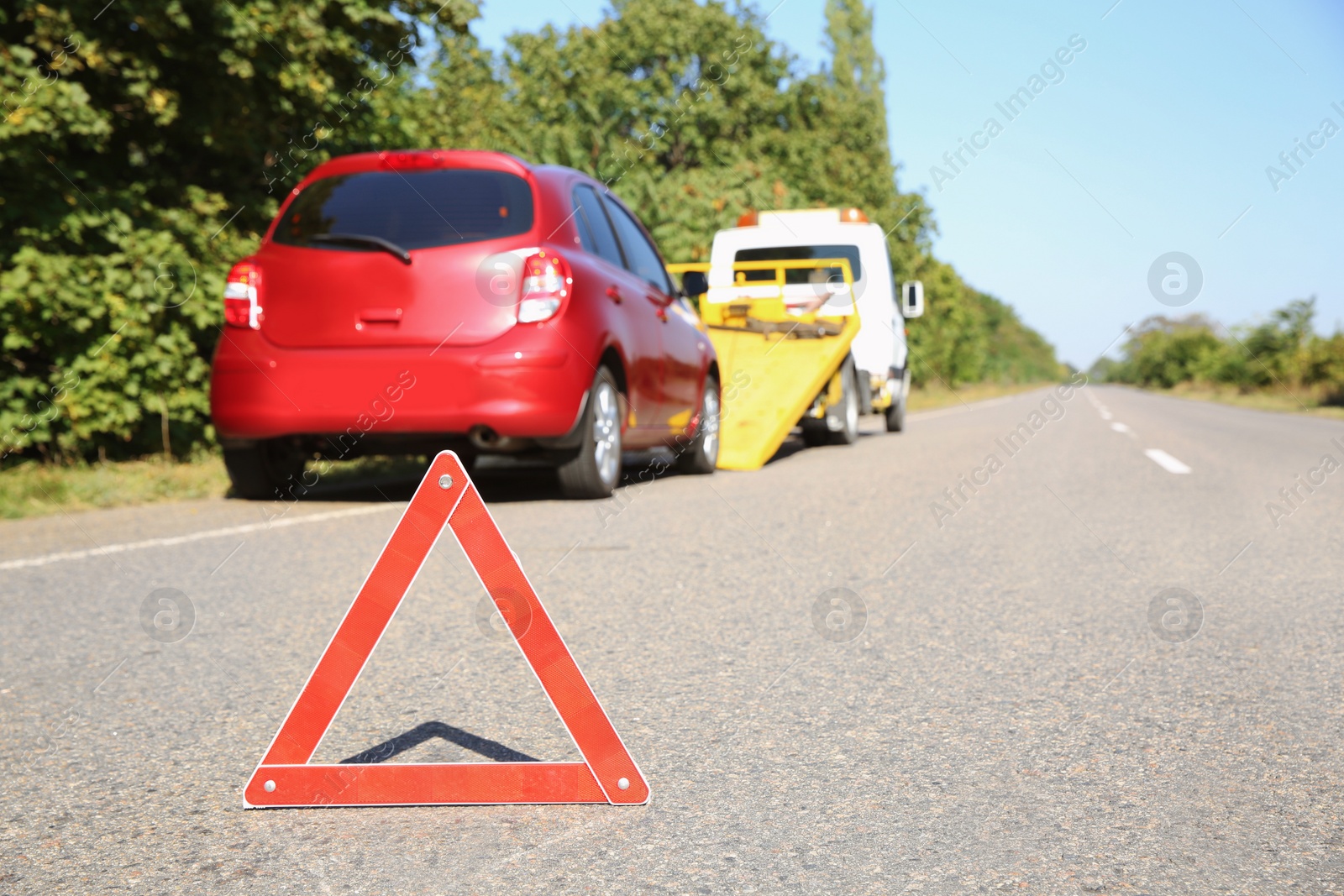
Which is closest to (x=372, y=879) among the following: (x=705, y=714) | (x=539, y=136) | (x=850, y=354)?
(x=705, y=714)

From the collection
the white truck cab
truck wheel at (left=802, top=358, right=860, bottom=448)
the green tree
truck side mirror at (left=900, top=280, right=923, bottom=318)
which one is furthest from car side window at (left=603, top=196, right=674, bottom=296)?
truck side mirror at (left=900, top=280, right=923, bottom=318)

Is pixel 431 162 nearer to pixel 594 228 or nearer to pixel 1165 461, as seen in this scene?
pixel 594 228

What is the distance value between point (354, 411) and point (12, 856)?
4475mm

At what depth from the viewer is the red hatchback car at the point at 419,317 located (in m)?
6.62

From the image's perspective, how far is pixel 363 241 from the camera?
6.70m

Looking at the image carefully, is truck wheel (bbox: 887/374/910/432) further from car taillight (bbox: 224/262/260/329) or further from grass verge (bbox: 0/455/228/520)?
car taillight (bbox: 224/262/260/329)

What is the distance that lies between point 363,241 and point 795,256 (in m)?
8.28

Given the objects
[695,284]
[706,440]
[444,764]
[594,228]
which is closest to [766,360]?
[706,440]

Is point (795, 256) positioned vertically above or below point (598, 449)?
above

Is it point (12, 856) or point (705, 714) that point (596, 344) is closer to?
point (705, 714)

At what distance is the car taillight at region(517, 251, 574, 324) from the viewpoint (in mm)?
6641

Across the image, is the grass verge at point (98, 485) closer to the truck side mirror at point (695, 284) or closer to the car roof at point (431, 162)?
the car roof at point (431, 162)

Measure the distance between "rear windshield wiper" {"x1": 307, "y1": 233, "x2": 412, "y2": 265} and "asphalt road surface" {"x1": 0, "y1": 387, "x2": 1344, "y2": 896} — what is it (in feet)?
4.81

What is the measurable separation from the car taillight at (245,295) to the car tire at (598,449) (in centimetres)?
189
